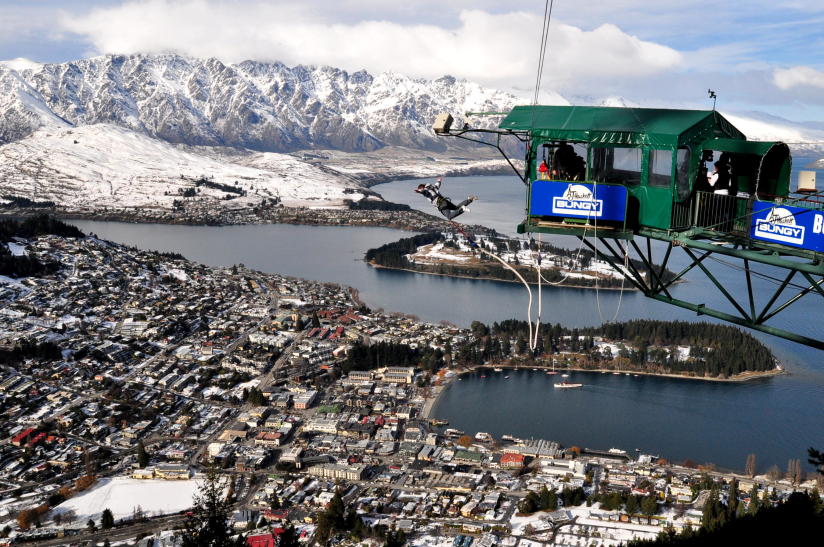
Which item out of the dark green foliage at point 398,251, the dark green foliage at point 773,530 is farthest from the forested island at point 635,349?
the dark green foliage at point 398,251

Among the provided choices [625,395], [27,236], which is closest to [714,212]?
[625,395]

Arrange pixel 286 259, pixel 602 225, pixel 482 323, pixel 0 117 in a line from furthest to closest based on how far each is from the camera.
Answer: pixel 0 117 < pixel 286 259 < pixel 482 323 < pixel 602 225

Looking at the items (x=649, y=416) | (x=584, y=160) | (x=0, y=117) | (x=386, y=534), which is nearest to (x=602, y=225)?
(x=584, y=160)

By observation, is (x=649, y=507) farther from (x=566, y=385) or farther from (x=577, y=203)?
(x=577, y=203)

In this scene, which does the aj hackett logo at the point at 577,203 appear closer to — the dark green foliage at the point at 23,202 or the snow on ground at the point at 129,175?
the dark green foliage at the point at 23,202

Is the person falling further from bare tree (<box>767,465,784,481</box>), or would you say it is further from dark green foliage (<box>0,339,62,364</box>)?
dark green foliage (<box>0,339,62,364</box>)

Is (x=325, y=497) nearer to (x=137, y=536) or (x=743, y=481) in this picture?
(x=137, y=536)
